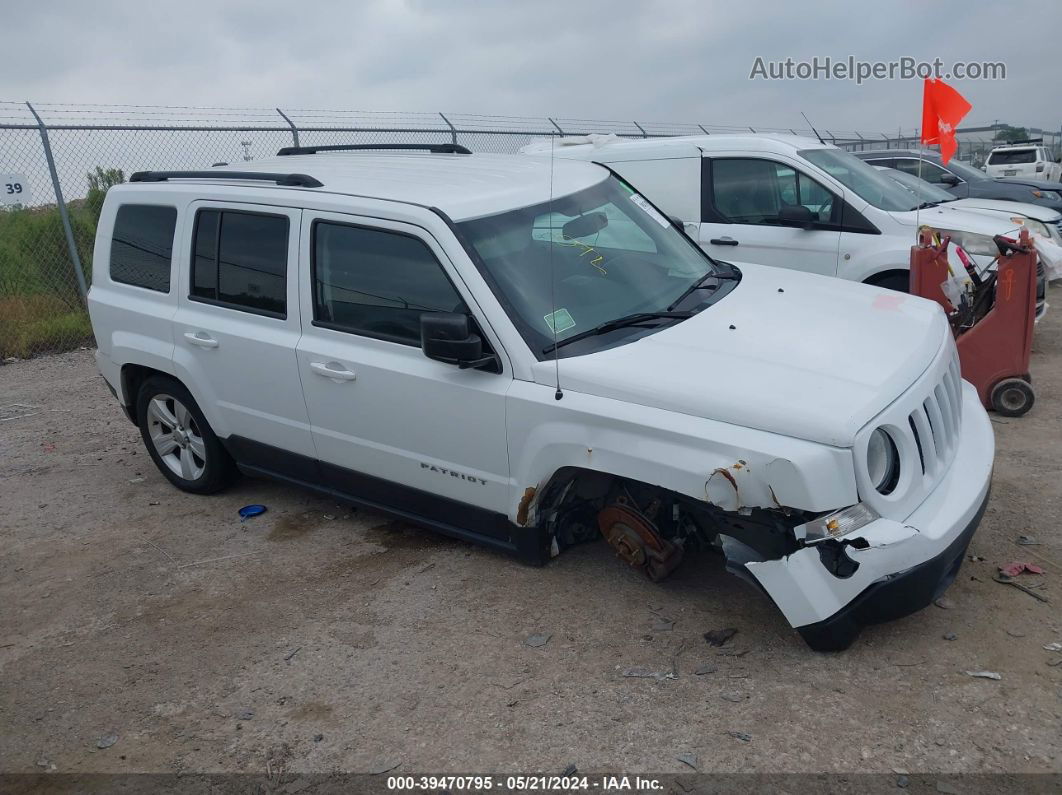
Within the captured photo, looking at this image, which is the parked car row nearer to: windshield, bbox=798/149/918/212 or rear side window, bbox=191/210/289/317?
windshield, bbox=798/149/918/212

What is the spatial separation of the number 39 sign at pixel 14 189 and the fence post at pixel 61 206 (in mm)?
296

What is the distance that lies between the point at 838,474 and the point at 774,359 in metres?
0.65

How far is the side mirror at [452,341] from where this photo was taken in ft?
12.2

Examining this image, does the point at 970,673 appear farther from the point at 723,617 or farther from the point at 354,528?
the point at 354,528

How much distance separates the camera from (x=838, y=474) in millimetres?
3078

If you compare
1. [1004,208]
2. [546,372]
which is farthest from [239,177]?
[1004,208]

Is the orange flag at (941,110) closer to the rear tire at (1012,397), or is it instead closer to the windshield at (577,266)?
the rear tire at (1012,397)

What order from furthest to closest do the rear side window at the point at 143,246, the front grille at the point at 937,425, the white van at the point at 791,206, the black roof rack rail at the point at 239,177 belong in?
the white van at the point at 791,206 → the rear side window at the point at 143,246 → the black roof rack rail at the point at 239,177 → the front grille at the point at 937,425

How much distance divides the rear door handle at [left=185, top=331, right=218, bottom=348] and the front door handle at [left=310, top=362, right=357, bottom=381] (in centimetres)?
83

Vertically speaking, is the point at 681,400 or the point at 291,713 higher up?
the point at 681,400

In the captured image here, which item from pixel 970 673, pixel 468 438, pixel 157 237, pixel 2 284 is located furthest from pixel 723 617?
pixel 2 284

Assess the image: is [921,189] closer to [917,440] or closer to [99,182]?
[917,440]

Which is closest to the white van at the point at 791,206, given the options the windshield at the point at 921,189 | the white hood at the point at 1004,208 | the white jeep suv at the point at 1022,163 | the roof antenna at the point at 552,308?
the windshield at the point at 921,189

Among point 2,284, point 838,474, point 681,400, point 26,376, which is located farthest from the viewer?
point 2,284
